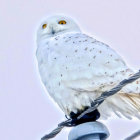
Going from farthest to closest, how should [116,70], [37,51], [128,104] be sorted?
1. [37,51]
2. [116,70]
3. [128,104]

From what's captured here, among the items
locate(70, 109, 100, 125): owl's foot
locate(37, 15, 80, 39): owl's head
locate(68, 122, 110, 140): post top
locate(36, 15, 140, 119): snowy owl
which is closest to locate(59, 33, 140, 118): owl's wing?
locate(36, 15, 140, 119): snowy owl

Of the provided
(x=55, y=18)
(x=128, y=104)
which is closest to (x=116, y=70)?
(x=128, y=104)

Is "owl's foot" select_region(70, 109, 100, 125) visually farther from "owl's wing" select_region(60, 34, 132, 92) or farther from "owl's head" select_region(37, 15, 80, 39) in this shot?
"owl's head" select_region(37, 15, 80, 39)

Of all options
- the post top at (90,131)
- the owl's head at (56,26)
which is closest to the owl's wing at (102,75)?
the post top at (90,131)

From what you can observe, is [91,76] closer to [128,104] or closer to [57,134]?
[128,104]

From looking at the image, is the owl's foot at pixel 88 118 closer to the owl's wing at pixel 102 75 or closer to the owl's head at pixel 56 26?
the owl's wing at pixel 102 75

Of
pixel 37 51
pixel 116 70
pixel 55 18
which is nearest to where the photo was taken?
pixel 116 70
